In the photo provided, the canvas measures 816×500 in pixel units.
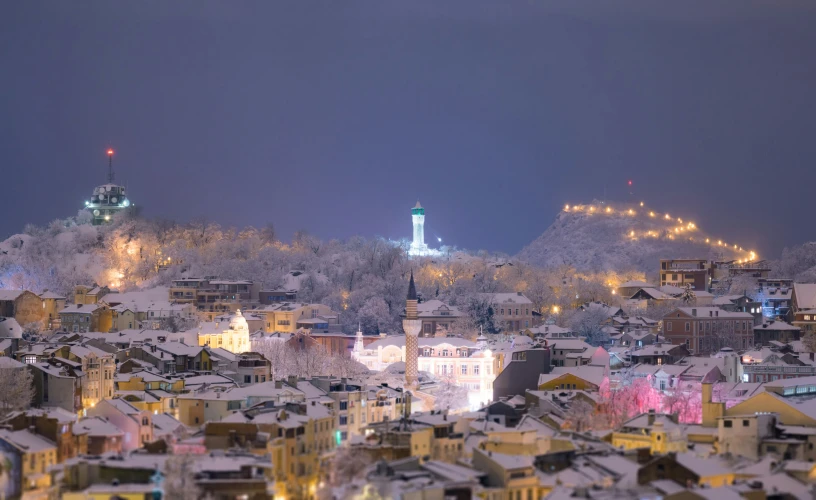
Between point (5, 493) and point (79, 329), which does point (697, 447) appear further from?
point (79, 329)

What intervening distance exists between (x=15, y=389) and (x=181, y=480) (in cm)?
1346

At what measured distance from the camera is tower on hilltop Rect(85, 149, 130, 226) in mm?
92375

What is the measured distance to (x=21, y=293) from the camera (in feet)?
206

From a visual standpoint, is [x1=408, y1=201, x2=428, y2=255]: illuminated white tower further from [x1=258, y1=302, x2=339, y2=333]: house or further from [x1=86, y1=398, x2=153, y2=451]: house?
[x1=86, y1=398, x2=153, y2=451]: house

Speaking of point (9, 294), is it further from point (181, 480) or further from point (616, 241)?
point (616, 241)

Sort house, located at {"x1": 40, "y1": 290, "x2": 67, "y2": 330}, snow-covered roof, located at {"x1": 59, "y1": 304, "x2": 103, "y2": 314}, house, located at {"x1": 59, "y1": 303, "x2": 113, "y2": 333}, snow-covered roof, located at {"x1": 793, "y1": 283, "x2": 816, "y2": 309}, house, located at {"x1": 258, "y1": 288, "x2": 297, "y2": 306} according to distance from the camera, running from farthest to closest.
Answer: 1. house, located at {"x1": 258, "y1": 288, "x2": 297, "y2": 306}
2. snow-covered roof, located at {"x1": 793, "y1": 283, "x2": 816, "y2": 309}
3. house, located at {"x1": 40, "y1": 290, "x2": 67, "y2": 330}
4. snow-covered roof, located at {"x1": 59, "y1": 304, "x2": 103, "y2": 314}
5. house, located at {"x1": 59, "y1": 303, "x2": 113, "y2": 333}

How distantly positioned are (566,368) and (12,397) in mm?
17115

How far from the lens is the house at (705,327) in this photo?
5756cm

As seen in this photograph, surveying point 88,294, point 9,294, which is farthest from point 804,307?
point 9,294

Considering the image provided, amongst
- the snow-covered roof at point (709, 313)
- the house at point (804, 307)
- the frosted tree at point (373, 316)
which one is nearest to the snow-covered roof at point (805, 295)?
the house at point (804, 307)

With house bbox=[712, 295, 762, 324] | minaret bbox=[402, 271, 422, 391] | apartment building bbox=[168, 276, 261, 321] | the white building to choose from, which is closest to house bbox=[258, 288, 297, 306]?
apartment building bbox=[168, 276, 261, 321]

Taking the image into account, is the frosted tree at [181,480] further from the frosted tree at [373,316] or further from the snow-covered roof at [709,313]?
the frosted tree at [373,316]

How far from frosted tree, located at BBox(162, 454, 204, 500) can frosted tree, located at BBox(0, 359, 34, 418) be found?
34.9 feet

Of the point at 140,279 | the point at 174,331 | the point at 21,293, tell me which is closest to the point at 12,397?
the point at 174,331
